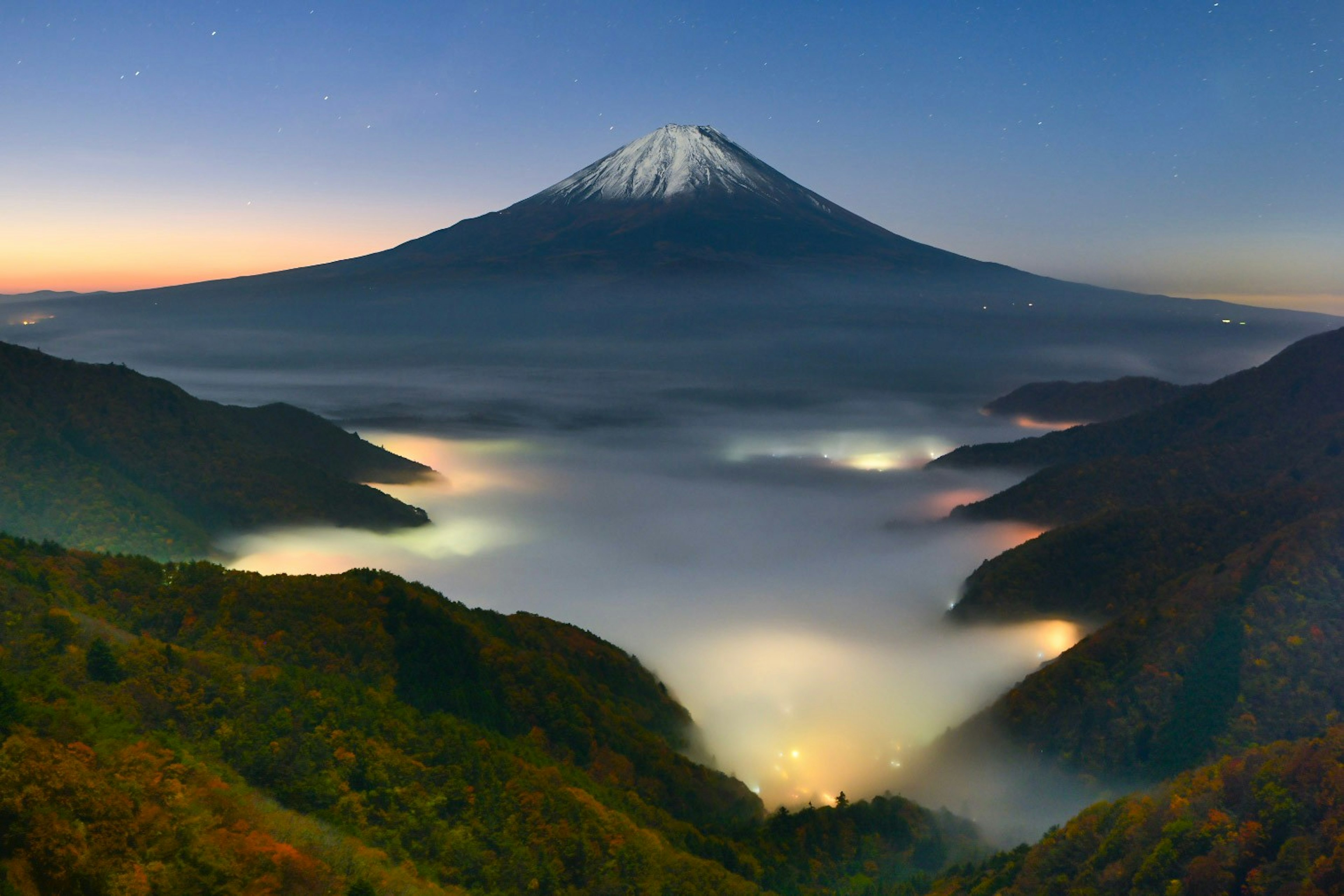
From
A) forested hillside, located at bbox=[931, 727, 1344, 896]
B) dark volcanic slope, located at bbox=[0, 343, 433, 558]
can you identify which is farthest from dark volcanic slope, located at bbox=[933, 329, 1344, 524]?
dark volcanic slope, located at bbox=[0, 343, 433, 558]

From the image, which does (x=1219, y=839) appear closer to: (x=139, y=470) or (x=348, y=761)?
(x=348, y=761)

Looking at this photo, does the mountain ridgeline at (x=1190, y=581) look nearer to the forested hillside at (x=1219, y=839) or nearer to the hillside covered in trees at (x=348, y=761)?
the hillside covered in trees at (x=348, y=761)

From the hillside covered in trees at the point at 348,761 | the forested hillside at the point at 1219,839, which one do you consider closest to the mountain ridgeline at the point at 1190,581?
the hillside covered in trees at the point at 348,761

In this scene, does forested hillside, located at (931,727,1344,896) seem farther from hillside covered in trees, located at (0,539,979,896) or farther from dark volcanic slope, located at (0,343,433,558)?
dark volcanic slope, located at (0,343,433,558)

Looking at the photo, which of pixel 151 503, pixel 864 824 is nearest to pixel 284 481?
A: pixel 151 503

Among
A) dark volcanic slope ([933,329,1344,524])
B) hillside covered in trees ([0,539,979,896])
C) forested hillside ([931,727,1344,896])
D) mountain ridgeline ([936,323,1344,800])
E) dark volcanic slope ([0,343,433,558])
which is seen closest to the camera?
hillside covered in trees ([0,539,979,896])

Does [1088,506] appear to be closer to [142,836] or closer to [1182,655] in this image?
[1182,655]

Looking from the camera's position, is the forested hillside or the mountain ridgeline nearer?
the forested hillside
